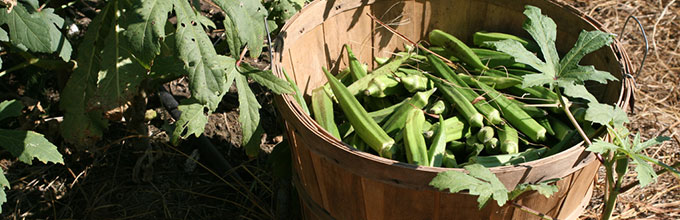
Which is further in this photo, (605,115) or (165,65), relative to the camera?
(165,65)

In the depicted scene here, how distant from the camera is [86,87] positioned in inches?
111

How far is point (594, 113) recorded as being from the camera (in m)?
2.21

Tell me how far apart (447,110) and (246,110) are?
3.35ft

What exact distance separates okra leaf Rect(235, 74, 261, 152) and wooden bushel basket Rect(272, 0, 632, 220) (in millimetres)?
119

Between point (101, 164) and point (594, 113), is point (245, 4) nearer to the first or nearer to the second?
point (594, 113)

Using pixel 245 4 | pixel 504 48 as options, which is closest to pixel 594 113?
pixel 504 48

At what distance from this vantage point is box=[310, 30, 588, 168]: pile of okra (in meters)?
2.67

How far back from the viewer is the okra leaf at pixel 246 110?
2516 mm

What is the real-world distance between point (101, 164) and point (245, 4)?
175 cm

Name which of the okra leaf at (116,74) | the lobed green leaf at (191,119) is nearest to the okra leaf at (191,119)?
the lobed green leaf at (191,119)

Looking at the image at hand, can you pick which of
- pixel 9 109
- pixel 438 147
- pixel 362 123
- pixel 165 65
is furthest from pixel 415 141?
pixel 9 109

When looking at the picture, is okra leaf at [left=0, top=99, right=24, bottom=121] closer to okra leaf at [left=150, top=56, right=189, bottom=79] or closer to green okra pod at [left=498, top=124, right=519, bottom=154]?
okra leaf at [left=150, top=56, right=189, bottom=79]

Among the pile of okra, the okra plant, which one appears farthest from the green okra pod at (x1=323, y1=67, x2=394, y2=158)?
the okra plant

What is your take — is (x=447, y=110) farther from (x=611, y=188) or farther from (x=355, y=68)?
(x=611, y=188)
